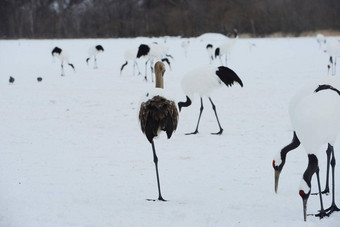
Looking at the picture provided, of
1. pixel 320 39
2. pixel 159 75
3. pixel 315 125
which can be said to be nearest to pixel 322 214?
pixel 315 125

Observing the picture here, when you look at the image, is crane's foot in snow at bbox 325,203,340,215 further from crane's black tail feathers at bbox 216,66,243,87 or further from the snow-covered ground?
crane's black tail feathers at bbox 216,66,243,87

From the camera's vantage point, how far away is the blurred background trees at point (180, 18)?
39.0 metres

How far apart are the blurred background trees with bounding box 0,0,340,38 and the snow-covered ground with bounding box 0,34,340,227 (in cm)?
2447

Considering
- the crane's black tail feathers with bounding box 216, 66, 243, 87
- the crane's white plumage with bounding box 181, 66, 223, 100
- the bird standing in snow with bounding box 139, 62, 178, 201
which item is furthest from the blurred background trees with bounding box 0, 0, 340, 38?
the bird standing in snow with bounding box 139, 62, 178, 201

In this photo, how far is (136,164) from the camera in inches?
218

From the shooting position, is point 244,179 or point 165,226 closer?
point 165,226

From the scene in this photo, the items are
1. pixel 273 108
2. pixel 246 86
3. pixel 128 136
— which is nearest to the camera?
pixel 128 136

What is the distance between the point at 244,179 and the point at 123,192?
127 centimetres

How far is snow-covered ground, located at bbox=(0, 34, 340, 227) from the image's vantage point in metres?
3.96

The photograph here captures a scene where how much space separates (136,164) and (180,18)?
152 feet

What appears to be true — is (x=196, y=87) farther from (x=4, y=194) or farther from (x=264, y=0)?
(x=264, y=0)

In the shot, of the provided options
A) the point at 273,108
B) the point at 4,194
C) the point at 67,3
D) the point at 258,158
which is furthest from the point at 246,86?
the point at 67,3

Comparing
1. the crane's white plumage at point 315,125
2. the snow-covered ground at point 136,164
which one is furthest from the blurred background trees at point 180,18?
the crane's white plumage at point 315,125

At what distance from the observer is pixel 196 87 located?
7.48 meters
